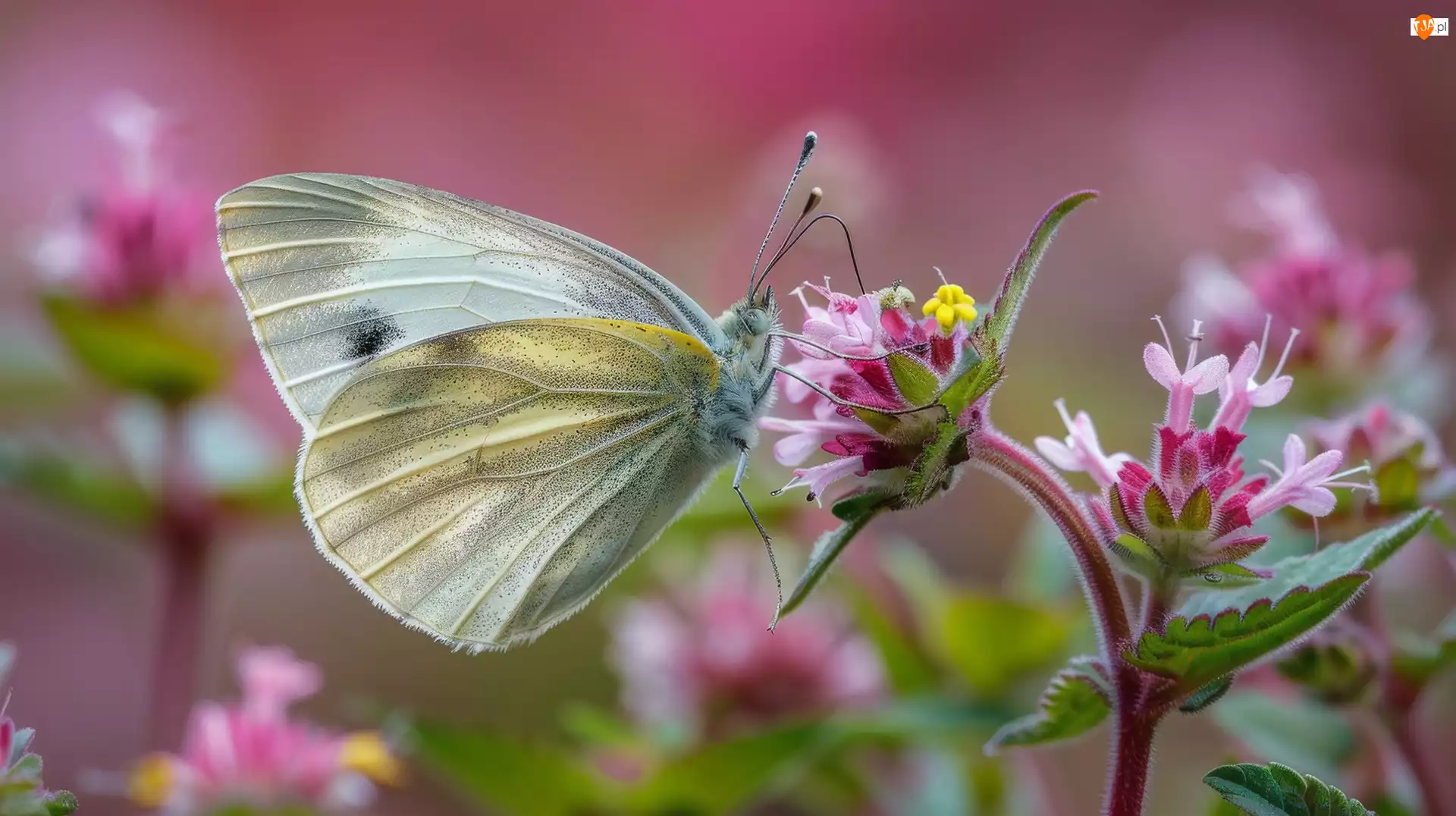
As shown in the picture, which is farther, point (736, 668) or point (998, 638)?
point (736, 668)

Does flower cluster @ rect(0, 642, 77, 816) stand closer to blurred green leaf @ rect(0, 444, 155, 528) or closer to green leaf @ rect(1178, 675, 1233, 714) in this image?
green leaf @ rect(1178, 675, 1233, 714)

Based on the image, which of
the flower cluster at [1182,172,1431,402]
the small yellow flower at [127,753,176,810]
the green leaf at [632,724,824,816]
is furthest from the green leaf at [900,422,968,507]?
the small yellow flower at [127,753,176,810]

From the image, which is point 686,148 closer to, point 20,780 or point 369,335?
point 369,335

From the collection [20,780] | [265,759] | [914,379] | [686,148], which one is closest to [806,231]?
[914,379]

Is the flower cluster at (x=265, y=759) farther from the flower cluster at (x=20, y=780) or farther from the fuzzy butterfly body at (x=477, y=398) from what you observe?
the flower cluster at (x=20, y=780)

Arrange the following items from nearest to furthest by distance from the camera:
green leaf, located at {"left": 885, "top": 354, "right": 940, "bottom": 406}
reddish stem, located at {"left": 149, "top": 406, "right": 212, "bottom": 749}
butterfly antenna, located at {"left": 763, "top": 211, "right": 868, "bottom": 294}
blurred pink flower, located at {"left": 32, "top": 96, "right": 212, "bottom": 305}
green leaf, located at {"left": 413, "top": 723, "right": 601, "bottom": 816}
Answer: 1. green leaf, located at {"left": 885, "top": 354, "right": 940, "bottom": 406}
2. butterfly antenna, located at {"left": 763, "top": 211, "right": 868, "bottom": 294}
3. green leaf, located at {"left": 413, "top": 723, "right": 601, "bottom": 816}
4. reddish stem, located at {"left": 149, "top": 406, "right": 212, "bottom": 749}
5. blurred pink flower, located at {"left": 32, "top": 96, "right": 212, "bottom": 305}

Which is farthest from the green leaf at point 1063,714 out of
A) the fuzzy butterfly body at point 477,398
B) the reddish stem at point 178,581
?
the reddish stem at point 178,581

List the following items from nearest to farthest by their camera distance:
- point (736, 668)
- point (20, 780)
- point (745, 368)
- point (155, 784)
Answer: point (20, 780) < point (155, 784) < point (745, 368) < point (736, 668)
